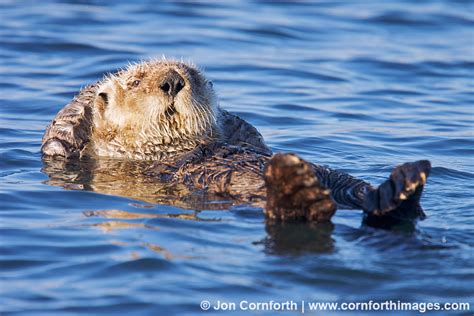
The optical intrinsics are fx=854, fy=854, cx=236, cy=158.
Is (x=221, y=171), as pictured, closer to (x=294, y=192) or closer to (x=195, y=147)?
(x=195, y=147)

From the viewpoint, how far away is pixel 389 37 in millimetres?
13398

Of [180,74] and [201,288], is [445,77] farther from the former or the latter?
[201,288]

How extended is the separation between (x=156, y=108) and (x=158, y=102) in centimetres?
5

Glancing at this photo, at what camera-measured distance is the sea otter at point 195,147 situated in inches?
188

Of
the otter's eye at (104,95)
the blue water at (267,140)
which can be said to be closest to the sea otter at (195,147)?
the otter's eye at (104,95)

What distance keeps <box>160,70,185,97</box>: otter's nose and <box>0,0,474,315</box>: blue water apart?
73 cm

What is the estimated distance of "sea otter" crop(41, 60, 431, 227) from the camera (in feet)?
15.6

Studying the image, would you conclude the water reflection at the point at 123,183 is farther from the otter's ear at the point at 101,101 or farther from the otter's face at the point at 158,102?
the otter's ear at the point at 101,101

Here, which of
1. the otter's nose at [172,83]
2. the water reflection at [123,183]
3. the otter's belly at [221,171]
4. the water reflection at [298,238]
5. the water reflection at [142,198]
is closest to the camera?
the water reflection at [298,238]

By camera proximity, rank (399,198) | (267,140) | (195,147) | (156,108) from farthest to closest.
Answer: (267,140) < (195,147) < (156,108) < (399,198)

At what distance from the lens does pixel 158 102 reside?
6.32 m

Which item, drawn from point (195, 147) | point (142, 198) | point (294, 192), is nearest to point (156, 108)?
point (195, 147)

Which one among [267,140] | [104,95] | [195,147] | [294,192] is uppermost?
[104,95]

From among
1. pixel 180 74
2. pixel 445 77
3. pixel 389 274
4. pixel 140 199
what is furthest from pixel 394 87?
pixel 389 274
